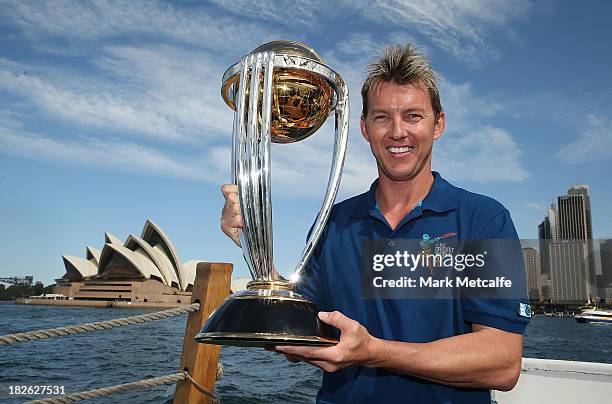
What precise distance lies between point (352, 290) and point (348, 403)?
0.30 meters

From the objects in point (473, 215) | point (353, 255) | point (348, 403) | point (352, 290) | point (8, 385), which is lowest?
point (8, 385)

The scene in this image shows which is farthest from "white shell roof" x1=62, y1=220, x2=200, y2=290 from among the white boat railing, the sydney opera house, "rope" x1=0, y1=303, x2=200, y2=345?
"rope" x1=0, y1=303, x2=200, y2=345

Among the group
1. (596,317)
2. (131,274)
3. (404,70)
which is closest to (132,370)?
(404,70)

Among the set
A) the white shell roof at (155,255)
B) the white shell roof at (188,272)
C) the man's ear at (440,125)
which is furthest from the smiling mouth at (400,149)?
the white shell roof at (188,272)

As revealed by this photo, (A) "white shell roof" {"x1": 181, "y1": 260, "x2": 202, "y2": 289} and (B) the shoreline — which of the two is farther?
(B) the shoreline

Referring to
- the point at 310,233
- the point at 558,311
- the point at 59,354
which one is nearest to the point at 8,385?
the point at 59,354

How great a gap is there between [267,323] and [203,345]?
2.65 ft

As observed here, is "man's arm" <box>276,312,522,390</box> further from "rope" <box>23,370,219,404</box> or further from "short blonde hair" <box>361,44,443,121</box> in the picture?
"rope" <box>23,370,219,404</box>

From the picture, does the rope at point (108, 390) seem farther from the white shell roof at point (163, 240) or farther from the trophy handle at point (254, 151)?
the white shell roof at point (163, 240)

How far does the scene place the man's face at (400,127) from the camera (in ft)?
4.19

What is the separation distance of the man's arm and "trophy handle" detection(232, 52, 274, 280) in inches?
13.1

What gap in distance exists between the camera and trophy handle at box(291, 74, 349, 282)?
1.37 meters

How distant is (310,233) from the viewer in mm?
1478

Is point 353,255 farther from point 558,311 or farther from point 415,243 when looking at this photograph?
point 558,311
